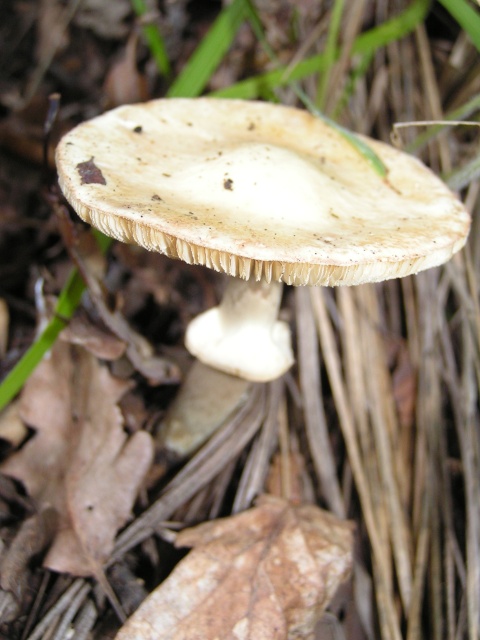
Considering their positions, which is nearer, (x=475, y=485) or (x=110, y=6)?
(x=475, y=485)

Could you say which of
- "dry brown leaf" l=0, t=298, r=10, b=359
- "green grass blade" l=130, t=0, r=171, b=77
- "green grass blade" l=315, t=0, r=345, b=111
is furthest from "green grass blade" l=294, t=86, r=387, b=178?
"dry brown leaf" l=0, t=298, r=10, b=359

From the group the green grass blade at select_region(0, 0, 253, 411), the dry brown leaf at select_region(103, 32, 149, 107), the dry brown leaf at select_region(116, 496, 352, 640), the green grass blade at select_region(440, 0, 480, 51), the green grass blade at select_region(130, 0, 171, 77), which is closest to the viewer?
the dry brown leaf at select_region(116, 496, 352, 640)

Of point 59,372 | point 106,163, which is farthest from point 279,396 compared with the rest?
point 106,163

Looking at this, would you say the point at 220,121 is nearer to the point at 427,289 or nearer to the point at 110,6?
the point at 427,289

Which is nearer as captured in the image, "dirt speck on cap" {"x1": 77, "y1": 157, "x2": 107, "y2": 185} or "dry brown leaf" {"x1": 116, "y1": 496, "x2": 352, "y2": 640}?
"dirt speck on cap" {"x1": 77, "y1": 157, "x2": 107, "y2": 185}

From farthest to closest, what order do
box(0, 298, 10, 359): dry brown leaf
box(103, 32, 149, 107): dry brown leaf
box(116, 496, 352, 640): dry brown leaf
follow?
box(103, 32, 149, 107): dry brown leaf, box(0, 298, 10, 359): dry brown leaf, box(116, 496, 352, 640): dry brown leaf

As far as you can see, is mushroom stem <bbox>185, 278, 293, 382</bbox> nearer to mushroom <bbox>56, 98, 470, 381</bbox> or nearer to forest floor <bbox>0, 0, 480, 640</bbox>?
mushroom <bbox>56, 98, 470, 381</bbox>
